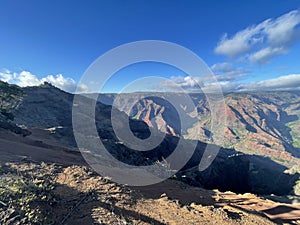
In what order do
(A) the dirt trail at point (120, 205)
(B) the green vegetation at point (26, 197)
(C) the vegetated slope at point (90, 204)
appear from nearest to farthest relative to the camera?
(B) the green vegetation at point (26, 197), (C) the vegetated slope at point (90, 204), (A) the dirt trail at point (120, 205)

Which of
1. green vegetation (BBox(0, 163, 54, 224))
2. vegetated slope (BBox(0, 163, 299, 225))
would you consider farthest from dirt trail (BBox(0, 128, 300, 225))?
green vegetation (BBox(0, 163, 54, 224))

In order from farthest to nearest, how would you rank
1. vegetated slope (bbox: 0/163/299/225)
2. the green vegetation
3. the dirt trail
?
the dirt trail → vegetated slope (bbox: 0/163/299/225) → the green vegetation

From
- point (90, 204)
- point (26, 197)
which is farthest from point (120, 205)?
point (26, 197)

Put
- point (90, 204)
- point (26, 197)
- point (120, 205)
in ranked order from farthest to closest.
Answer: point (120, 205) → point (90, 204) → point (26, 197)

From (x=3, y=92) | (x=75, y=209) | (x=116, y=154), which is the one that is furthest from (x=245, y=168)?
(x=75, y=209)

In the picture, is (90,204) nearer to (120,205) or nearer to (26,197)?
(120,205)

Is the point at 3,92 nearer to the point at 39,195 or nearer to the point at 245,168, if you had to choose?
the point at 39,195

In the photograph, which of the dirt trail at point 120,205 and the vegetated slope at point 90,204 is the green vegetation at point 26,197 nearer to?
the vegetated slope at point 90,204

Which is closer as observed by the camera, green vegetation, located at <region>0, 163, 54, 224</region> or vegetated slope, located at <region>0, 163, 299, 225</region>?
green vegetation, located at <region>0, 163, 54, 224</region>

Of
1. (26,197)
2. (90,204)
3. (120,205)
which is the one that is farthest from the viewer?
(120,205)

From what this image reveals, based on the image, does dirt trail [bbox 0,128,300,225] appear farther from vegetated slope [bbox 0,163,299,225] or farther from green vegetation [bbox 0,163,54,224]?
green vegetation [bbox 0,163,54,224]

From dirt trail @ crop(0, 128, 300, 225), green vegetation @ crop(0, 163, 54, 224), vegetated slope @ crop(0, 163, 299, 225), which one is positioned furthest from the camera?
dirt trail @ crop(0, 128, 300, 225)

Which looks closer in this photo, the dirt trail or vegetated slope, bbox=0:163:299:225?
vegetated slope, bbox=0:163:299:225

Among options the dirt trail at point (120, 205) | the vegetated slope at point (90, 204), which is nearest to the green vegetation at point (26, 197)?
the vegetated slope at point (90, 204)
